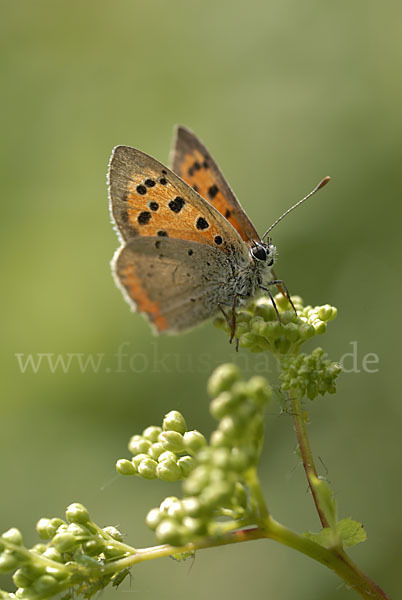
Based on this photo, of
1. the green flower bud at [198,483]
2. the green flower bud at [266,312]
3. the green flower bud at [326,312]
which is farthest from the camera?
the green flower bud at [266,312]

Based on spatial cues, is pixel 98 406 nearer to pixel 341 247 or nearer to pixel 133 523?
pixel 133 523

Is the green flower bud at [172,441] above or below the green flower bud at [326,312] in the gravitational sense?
below

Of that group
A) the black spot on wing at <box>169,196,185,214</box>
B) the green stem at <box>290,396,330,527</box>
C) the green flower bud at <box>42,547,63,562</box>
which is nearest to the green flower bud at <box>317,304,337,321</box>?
the green stem at <box>290,396,330,527</box>

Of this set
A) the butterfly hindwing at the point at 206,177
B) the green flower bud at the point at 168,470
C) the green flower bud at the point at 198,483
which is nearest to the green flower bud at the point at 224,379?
the green flower bud at the point at 198,483

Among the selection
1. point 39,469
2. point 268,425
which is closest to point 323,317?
point 268,425

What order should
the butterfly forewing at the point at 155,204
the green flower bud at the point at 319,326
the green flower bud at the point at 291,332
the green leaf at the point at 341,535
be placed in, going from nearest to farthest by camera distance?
the green leaf at the point at 341,535, the green flower bud at the point at 291,332, the green flower bud at the point at 319,326, the butterfly forewing at the point at 155,204

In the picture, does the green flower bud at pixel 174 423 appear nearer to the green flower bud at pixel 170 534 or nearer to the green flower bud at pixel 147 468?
the green flower bud at pixel 147 468
